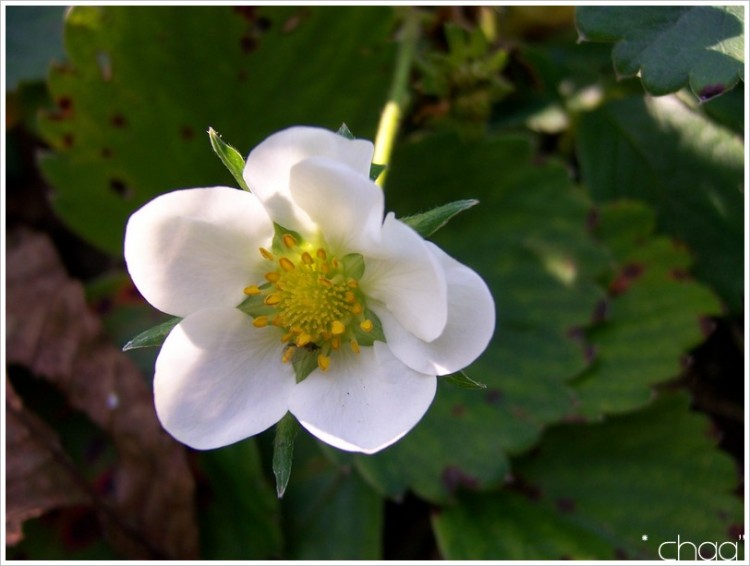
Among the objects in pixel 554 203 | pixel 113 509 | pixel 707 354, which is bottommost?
pixel 113 509

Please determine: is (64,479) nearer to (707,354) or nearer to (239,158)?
(239,158)

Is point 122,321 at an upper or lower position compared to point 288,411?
lower

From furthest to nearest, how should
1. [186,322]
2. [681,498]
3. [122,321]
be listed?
1. [122,321]
2. [681,498]
3. [186,322]

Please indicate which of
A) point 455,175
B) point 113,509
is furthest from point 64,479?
point 455,175

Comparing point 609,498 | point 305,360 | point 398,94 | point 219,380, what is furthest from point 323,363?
point 609,498

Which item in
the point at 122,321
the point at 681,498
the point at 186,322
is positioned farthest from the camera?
the point at 122,321

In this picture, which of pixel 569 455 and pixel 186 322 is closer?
pixel 186 322
